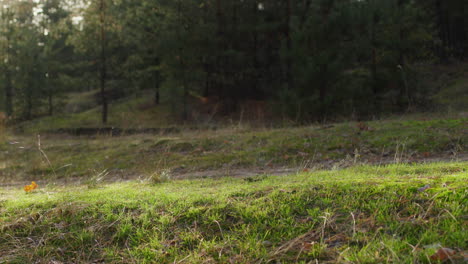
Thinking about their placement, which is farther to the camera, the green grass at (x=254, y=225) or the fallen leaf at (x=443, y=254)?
the green grass at (x=254, y=225)

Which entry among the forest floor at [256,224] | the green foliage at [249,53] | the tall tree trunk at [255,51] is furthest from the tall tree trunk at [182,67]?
the forest floor at [256,224]

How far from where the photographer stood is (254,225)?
10.3ft

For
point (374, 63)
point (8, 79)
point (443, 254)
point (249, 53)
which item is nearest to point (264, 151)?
point (443, 254)

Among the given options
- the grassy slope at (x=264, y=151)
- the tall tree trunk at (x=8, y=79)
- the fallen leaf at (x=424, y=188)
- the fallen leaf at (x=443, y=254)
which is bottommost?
the grassy slope at (x=264, y=151)

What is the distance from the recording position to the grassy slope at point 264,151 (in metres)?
7.88

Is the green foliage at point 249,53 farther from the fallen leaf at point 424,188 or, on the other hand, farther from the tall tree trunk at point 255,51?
the fallen leaf at point 424,188

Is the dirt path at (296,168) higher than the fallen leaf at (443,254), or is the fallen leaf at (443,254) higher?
the fallen leaf at (443,254)

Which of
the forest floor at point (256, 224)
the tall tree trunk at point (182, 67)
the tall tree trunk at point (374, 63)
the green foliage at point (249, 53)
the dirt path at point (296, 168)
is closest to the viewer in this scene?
the forest floor at point (256, 224)

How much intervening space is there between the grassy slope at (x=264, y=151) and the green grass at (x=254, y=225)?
3261 mm

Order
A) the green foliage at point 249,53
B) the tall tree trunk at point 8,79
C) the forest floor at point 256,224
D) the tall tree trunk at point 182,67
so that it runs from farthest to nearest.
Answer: the tall tree trunk at point 8,79, the tall tree trunk at point 182,67, the green foliage at point 249,53, the forest floor at point 256,224

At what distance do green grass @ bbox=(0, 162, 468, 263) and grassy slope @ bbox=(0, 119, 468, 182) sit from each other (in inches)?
128

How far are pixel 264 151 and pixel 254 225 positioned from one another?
5997mm

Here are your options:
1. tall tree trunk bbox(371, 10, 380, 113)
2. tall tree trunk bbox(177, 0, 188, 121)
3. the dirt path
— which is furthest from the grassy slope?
tall tree trunk bbox(177, 0, 188, 121)

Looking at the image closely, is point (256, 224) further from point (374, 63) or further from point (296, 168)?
point (374, 63)
